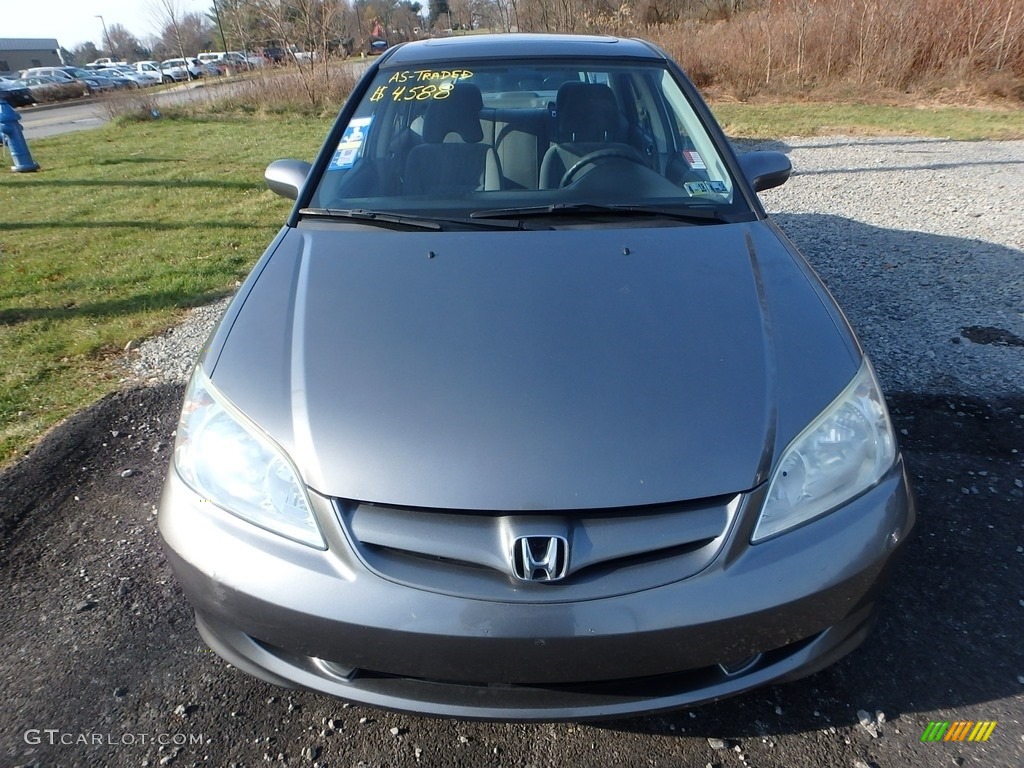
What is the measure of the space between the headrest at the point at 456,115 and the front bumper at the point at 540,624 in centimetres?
190

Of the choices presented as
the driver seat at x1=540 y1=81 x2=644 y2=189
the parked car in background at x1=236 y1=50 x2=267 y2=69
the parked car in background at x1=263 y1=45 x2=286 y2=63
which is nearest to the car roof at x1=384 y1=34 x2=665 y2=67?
the driver seat at x1=540 y1=81 x2=644 y2=189

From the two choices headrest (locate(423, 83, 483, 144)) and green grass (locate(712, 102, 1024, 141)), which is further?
green grass (locate(712, 102, 1024, 141))

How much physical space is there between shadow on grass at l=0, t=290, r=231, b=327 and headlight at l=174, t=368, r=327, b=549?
355cm

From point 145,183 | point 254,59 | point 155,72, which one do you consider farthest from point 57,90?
point 145,183

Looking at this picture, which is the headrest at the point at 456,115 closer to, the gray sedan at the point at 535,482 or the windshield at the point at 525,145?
the windshield at the point at 525,145

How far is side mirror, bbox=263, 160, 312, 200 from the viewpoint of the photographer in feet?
9.43

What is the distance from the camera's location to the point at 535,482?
1.55 metres

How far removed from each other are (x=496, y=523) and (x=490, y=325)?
63 centimetres

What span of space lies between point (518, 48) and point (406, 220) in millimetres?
1217

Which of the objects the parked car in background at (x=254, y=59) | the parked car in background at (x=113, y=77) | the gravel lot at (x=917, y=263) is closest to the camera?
the gravel lot at (x=917, y=263)

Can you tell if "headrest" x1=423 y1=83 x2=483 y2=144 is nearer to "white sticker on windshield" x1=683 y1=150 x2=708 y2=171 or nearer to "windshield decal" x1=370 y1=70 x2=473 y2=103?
"windshield decal" x1=370 y1=70 x2=473 y2=103

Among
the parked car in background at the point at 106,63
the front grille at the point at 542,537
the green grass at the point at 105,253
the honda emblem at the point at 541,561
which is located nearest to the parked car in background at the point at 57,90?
the green grass at the point at 105,253

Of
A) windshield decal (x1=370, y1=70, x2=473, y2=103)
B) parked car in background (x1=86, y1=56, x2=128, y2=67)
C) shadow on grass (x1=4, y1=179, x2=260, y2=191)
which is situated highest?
windshield decal (x1=370, y1=70, x2=473, y2=103)

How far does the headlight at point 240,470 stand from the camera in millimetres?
1626
